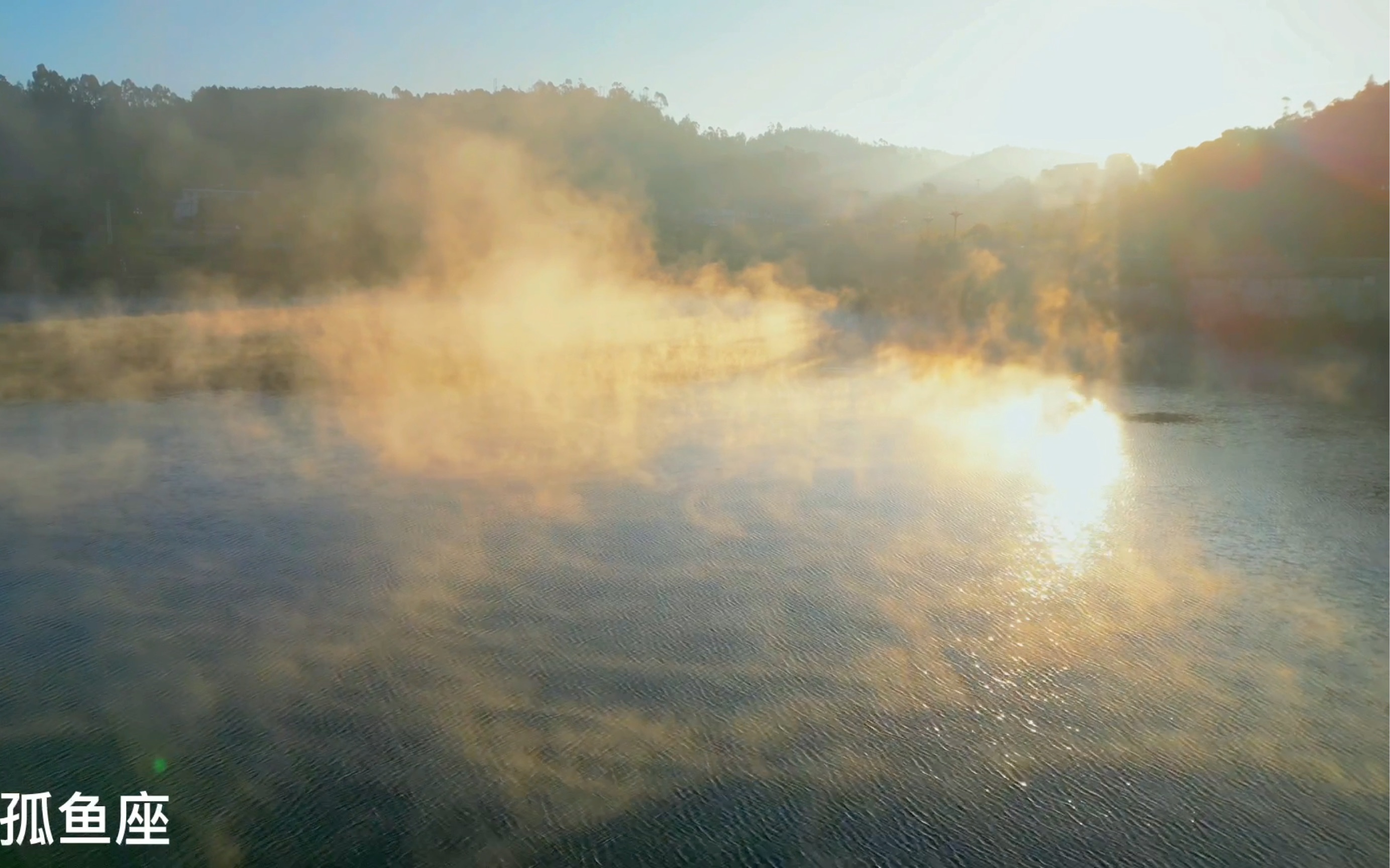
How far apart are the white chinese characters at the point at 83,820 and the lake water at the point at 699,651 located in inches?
1.7

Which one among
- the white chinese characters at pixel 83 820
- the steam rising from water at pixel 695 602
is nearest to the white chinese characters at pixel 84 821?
the white chinese characters at pixel 83 820

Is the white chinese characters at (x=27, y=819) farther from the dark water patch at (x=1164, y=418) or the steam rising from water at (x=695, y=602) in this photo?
the dark water patch at (x=1164, y=418)

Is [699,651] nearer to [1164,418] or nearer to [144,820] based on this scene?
[144,820]

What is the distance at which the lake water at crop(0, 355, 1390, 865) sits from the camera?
3.33m

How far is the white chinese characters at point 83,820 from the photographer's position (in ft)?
10.6

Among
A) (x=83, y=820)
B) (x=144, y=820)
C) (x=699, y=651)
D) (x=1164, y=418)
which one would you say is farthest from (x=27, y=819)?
(x=1164, y=418)

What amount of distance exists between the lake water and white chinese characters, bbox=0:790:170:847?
0.04 m

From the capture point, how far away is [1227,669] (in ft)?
14.5

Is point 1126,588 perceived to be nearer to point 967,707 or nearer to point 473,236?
point 967,707

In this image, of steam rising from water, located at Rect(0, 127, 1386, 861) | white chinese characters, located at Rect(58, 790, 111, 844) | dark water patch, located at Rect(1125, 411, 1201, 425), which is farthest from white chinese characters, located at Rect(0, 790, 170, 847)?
dark water patch, located at Rect(1125, 411, 1201, 425)

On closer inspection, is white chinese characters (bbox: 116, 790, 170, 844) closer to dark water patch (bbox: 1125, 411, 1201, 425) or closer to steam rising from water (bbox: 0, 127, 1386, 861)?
steam rising from water (bbox: 0, 127, 1386, 861)

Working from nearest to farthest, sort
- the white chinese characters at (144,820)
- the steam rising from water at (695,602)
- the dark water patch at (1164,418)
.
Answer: the white chinese characters at (144,820), the steam rising from water at (695,602), the dark water patch at (1164,418)

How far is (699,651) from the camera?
4508mm

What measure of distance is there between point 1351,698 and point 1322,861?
1.23 m
